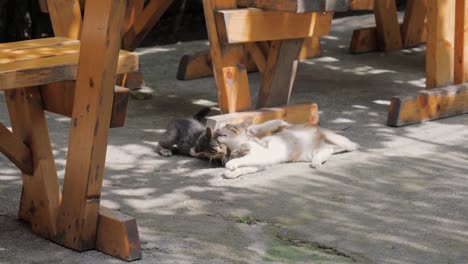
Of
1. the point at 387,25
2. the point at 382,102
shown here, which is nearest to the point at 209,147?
the point at 382,102

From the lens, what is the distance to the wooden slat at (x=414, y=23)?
855 cm

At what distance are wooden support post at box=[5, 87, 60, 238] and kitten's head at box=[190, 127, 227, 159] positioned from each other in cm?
133

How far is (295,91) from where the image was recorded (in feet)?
23.3

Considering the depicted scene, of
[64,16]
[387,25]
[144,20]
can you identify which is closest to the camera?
[64,16]

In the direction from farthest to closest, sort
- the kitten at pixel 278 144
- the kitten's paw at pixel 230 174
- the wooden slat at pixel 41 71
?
the kitten at pixel 278 144 → the kitten's paw at pixel 230 174 → the wooden slat at pixel 41 71

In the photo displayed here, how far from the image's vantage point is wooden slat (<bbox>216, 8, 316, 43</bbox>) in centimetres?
541

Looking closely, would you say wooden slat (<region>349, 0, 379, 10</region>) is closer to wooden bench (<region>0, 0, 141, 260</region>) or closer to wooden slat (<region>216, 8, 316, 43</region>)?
wooden slat (<region>216, 8, 316, 43</region>)

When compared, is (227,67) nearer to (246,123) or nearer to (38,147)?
(246,123)

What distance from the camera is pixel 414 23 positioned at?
872cm

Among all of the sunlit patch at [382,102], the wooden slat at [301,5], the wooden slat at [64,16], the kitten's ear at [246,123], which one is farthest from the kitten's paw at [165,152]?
the sunlit patch at [382,102]

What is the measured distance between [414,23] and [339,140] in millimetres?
3583

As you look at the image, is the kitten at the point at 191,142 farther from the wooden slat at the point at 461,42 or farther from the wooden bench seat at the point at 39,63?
the wooden slat at the point at 461,42

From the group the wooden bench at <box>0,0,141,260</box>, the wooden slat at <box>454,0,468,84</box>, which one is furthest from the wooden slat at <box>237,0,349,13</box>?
the wooden bench at <box>0,0,141,260</box>

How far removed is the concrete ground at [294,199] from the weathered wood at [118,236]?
6cm
